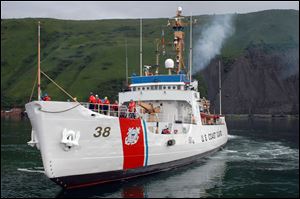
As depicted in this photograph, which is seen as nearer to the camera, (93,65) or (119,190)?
(119,190)

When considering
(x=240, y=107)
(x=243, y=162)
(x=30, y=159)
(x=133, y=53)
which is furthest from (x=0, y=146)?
(x=133, y=53)

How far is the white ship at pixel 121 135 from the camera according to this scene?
2491 centimetres

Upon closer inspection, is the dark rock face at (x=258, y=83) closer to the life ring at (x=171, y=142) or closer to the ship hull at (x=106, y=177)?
the life ring at (x=171, y=142)

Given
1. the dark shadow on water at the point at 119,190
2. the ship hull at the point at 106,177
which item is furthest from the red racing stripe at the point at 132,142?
the dark shadow on water at the point at 119,190

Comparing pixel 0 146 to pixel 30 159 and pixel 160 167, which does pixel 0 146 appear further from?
pixel 160 167

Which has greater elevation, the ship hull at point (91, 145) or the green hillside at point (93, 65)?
the green hillside at point (93, 65)

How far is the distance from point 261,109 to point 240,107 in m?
7.22

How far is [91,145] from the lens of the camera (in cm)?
2638

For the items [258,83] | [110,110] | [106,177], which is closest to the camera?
[106,177]

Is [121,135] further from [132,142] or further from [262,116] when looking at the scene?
[262,116]

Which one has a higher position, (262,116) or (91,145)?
(91,145)

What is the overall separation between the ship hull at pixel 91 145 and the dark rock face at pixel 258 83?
10507cm

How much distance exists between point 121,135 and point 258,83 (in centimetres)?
12790

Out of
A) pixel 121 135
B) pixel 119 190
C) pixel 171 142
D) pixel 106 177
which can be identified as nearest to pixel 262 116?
pixel 171 142
